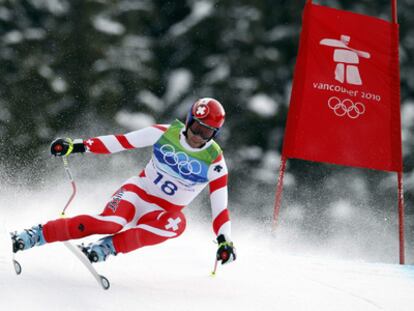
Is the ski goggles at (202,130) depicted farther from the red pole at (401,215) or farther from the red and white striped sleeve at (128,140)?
the red pole at (401,215)

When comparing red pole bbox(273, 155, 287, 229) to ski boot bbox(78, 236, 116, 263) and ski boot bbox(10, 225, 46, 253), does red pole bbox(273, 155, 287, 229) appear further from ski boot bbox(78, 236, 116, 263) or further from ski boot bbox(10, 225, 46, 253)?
ski boot bbox(10, 225, 46, 253)

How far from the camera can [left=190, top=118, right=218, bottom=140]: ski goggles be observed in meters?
3.87

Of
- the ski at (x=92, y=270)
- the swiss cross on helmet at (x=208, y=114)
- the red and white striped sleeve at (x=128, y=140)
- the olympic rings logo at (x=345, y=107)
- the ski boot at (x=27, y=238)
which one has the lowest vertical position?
the ski at (x=92, y=270)

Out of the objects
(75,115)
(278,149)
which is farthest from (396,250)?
(75,115)

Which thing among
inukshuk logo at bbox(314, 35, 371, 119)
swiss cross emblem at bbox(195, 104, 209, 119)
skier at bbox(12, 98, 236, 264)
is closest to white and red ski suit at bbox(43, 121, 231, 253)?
skier at bbox(12, 98, 236, 264)

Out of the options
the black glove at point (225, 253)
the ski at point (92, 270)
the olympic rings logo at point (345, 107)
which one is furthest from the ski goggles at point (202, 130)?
the olympic rings logo at point (345, 107)

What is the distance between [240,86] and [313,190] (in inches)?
177

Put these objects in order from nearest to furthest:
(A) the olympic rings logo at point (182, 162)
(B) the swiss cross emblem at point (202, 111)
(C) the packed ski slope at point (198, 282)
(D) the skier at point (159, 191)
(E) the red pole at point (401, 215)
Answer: (C) the packed ski slope at point (198, 282) → (D) the skier at point (159, 191) → (B) the swiss cross emblem at point (202, 111) → (A) the olympic rings logo at point (182, 162) → (E) the red pole at point (401, 215)

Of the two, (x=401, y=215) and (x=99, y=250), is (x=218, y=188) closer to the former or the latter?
(x=99, y=250)

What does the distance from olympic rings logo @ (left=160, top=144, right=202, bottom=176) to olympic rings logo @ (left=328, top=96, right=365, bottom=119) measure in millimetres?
3237

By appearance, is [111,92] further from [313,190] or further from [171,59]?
[313,190]

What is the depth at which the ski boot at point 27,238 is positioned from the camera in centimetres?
360

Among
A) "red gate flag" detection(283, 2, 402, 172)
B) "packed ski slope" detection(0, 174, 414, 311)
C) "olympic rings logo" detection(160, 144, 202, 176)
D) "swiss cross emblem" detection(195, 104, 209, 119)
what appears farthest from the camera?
"red gate flag" detection(283, 2, 402, 172)

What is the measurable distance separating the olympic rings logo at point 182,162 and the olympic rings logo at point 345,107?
10.6 feet
